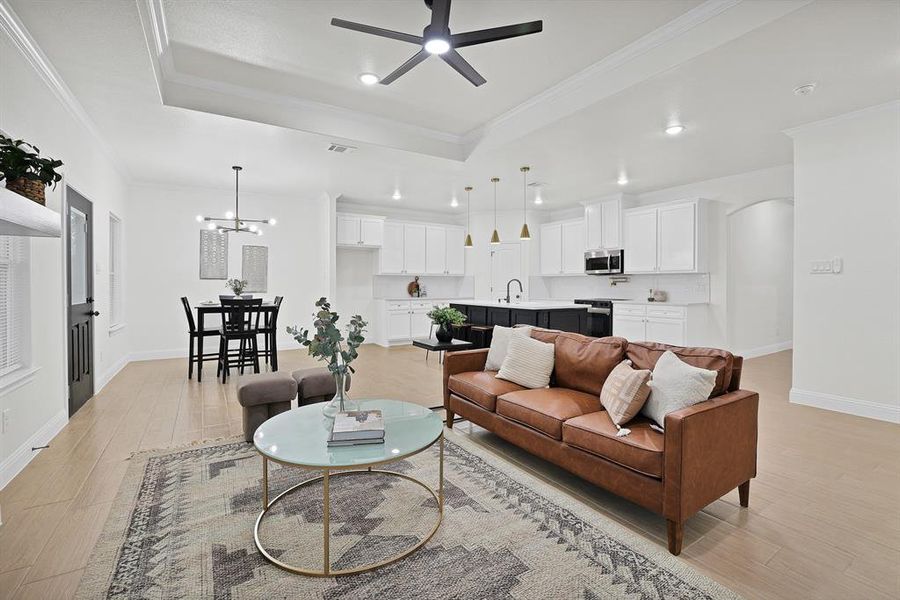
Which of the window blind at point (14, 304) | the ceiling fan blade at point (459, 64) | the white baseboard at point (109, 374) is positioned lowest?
the white baseboard at point (109, 374)

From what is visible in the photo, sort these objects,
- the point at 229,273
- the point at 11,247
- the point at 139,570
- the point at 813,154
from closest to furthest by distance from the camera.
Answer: the point at 139,570
the point at 11,247
the point at 813,154
the point at 229,273

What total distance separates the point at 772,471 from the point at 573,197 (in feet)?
18.3

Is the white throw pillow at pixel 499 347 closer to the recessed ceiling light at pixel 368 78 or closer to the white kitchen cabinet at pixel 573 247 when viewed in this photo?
the recessed ceiling light at pixel 368 78

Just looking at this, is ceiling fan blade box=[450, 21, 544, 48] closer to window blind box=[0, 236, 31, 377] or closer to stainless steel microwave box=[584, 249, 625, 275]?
window blind box=[0, 236, 31, 377]

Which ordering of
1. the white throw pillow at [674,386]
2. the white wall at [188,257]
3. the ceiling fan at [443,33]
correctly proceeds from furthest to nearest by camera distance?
1. the white wall at [188,257]
2. the ceiling fan at [443,33]
3. the white throw pillow at [674,386]

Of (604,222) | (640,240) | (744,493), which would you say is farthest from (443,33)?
(604,222)

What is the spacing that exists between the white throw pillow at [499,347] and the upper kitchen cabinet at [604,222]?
4.44 meters

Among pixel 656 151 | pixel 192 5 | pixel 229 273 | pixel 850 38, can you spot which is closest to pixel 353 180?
pixel 229 273

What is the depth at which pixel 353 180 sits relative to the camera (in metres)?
6.38

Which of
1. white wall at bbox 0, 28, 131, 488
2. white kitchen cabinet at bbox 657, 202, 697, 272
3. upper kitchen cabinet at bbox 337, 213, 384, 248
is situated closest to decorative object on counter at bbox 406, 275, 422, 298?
upper kitchen cabinet at bbox 337, 213, 384, 248

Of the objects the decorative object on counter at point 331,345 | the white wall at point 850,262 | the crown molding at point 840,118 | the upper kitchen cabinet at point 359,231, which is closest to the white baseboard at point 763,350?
the white wall at point 850,262

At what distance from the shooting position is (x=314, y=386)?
3.34m

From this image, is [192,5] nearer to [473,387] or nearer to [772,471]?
[473,387]

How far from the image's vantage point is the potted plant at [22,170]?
1981 mm
